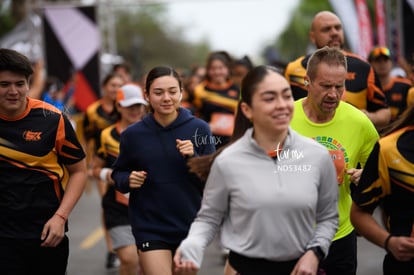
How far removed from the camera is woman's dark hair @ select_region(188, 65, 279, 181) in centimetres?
437

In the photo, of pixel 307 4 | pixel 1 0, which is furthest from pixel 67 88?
pixel 307 4

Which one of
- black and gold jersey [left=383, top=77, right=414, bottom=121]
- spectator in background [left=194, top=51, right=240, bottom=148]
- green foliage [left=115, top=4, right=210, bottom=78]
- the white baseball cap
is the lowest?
green foliage [left=115, top=4, right=210, bottom=78]

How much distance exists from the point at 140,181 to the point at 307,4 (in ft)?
247

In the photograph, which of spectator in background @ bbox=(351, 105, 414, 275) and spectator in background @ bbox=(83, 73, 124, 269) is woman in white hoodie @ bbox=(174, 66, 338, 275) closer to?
spectator in background @ bbox=(351, 105, 414, 275)

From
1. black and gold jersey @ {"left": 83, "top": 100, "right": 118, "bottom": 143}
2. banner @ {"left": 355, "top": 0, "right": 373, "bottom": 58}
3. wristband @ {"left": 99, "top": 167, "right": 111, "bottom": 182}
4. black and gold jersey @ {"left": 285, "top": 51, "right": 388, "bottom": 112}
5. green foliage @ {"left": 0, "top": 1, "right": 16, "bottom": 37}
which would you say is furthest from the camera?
green foliage @ {"left": 0, "top": 1, "right": 16, "bottom": 37}

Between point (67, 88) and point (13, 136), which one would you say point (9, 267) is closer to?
point (13, 136)

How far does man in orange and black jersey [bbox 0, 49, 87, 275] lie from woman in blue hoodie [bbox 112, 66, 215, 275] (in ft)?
2.21

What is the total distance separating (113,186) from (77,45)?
39.8 ft

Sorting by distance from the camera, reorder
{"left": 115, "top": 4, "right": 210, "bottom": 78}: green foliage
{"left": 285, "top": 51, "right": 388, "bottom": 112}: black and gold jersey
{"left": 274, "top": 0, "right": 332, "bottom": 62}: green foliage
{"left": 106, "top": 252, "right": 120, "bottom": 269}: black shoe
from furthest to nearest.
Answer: {"left": 115, "top": 4, "right": 210, "bottom": 78}: green foliage < {"left": 274, "top": 0, "right": 332, "bottom": 62}: green foliage < {"left": 106, "top": 252, "right": 120, "bottom": 269}: black shoe < {"left": 285, "top": 51, "right": 388, "bottom": 112}: black and gold jersey

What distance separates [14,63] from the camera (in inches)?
217

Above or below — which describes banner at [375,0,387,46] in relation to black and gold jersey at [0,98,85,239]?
below

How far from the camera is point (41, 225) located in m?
5.61

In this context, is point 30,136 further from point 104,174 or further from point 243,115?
point 104,174

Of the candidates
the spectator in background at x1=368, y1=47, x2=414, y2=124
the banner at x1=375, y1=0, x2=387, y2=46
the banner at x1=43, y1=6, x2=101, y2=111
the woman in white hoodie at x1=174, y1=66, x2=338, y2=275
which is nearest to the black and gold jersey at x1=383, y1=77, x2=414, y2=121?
the spectator in background at x1=368, y1=47, x2=414, y2=124
